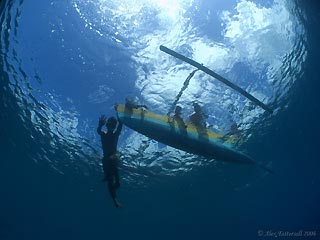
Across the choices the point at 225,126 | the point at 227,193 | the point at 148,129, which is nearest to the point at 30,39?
the point at 148,129

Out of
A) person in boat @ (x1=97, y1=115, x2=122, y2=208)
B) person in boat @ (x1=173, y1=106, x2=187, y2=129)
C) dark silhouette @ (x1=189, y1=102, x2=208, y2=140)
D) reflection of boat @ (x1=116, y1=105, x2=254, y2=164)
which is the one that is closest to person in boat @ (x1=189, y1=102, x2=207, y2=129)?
dark silhouette @ (x1=189, y1=102, x2=208, y2=140)

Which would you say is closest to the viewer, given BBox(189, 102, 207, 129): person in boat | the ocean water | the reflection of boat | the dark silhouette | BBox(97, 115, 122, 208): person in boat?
BBox(97, 115, 122, 208): person in boat

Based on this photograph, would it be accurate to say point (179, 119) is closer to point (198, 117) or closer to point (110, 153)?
point (198, 117)

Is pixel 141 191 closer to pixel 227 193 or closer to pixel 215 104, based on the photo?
pixel 227 193

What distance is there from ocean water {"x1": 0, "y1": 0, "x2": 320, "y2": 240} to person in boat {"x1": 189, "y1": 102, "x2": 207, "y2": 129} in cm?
34

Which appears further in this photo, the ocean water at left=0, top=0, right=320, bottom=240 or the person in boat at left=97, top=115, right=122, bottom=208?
the ocean water at left=0, top=0, right=320, bottom=240

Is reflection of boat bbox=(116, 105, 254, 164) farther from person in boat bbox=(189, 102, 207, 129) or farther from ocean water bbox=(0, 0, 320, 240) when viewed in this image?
ocean water bbox=(0, 0, 320, 240)

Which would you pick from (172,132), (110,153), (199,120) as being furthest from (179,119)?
(110,153)

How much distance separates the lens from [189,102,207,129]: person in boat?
11696mm

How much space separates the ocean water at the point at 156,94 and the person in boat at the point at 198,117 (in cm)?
34

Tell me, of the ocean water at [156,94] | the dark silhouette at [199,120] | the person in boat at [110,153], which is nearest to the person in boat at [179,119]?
the dark silhouette at [199,120]

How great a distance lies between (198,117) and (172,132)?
2255mm

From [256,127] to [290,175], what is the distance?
726 centimetres

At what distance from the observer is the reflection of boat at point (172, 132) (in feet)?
34.2
